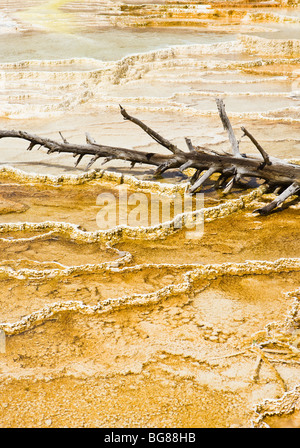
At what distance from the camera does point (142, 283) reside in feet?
7.88

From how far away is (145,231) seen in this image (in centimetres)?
293

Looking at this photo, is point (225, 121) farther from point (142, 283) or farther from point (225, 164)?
point (142, 283)

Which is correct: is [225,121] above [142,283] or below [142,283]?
above
